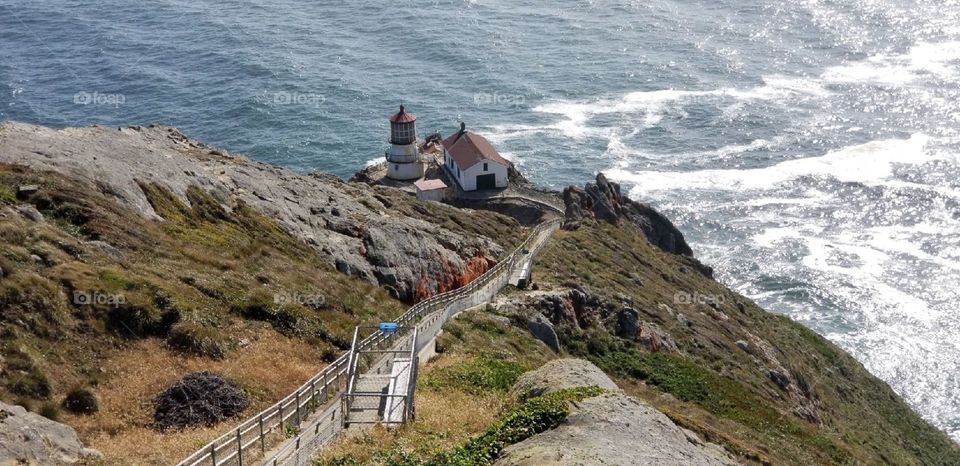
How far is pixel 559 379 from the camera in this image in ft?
86.9

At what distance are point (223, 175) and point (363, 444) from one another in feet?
83.9

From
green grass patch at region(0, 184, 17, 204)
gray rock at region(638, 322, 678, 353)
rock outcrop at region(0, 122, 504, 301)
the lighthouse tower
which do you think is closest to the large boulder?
green grass patch at region(0, 184, 17, 204)

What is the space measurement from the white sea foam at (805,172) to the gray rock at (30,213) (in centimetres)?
6742

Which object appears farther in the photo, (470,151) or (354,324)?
(470,151)

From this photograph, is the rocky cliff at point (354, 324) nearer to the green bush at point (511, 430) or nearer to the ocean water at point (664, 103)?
the green bush at point (511, 430)

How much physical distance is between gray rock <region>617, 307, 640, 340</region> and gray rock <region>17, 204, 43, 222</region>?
2589 cm

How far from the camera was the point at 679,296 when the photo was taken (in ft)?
194

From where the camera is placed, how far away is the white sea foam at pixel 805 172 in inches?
3708

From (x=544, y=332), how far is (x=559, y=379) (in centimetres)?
1357

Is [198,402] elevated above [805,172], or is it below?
above

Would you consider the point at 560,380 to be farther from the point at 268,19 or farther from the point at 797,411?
the point at 268,19
